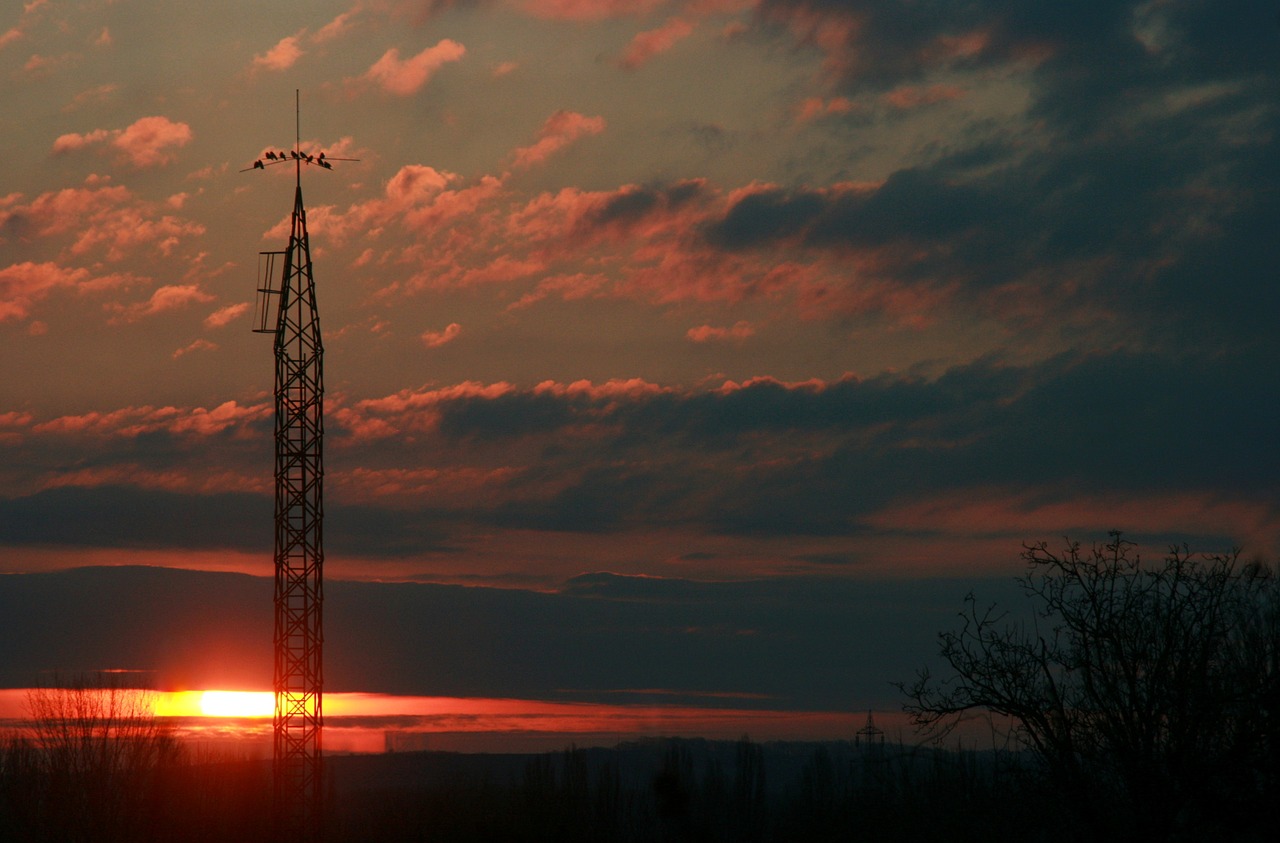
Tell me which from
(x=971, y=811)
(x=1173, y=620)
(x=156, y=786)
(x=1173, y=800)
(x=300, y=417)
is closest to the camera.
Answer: (x=1173, y=800)

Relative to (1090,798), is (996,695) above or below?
above

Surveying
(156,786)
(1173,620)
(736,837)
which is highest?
(1173,620)

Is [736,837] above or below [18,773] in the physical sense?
below

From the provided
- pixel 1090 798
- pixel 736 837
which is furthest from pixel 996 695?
pixel 736 837

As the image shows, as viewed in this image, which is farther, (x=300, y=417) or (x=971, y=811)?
(x=300, y=417)

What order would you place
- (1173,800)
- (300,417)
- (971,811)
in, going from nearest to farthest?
(1173,800), (971,811), (300,417)

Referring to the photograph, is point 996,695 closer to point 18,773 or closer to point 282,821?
point 282,821

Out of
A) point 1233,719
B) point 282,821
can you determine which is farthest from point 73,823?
point 1233,719

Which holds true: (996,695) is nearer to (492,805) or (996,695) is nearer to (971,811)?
(971,811)

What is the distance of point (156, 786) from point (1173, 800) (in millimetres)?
73329

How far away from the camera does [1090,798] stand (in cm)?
3309

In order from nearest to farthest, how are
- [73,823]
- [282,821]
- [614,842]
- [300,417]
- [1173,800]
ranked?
[1173,800] < [300,417] < [282,821] < [73,823] < [614,842]

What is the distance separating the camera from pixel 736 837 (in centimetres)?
11775

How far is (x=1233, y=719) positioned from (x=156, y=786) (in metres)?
74.2
